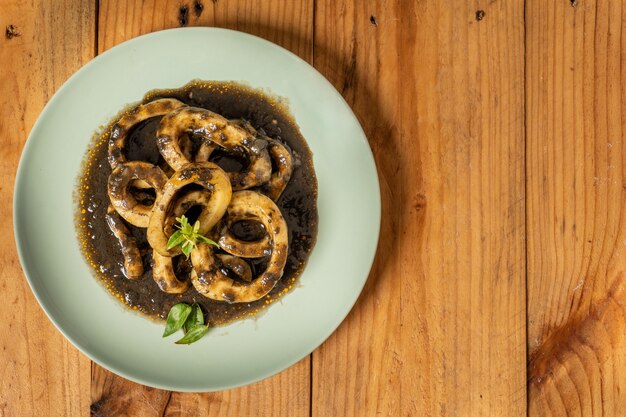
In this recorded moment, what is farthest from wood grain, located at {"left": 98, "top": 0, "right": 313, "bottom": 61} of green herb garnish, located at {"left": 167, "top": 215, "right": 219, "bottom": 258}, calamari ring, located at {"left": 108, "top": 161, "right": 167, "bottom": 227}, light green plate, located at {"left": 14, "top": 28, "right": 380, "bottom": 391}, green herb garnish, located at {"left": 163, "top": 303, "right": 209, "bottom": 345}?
green herb garnish, located at {"left": 163, "top": 303, "right": 209, "bottom": 345}

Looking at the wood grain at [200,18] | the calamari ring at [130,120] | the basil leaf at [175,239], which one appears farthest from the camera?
the wood grain at [200,18]

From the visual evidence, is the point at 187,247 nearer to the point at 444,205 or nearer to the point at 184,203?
the point at 184,203

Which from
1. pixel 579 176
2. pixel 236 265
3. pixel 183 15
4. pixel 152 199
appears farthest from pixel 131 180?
pixel 579 176

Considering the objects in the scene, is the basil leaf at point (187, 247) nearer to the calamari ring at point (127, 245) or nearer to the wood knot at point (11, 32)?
the calamari ring at point (127, 245)

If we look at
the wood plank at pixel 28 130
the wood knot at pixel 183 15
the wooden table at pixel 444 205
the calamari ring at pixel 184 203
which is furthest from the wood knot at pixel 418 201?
the wood plank at pixel 28 130

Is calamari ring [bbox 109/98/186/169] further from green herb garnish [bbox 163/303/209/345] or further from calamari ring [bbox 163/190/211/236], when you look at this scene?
green herb garnish [bbox 163/303/209/345]
